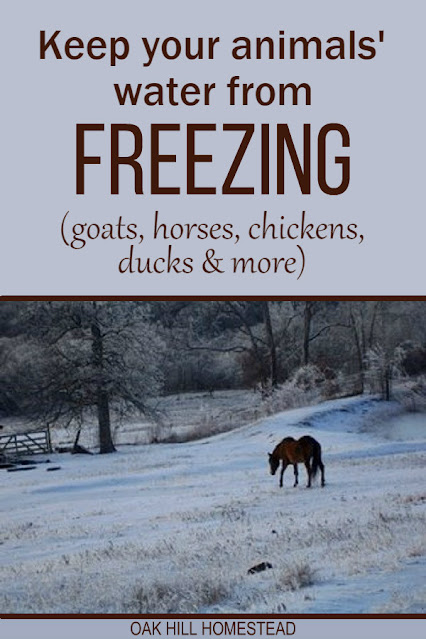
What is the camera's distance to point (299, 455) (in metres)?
10.1

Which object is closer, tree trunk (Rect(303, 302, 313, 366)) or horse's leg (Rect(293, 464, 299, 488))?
tree trunk (Rect(303, 302, 313, 366))

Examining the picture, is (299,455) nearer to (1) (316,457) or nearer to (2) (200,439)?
(1) (316,457)

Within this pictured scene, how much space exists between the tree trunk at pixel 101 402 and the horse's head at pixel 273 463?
1728 millimetres

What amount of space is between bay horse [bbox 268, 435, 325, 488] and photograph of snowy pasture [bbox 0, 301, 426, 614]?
9cm

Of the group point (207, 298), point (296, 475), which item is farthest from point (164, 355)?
point (296, 475)

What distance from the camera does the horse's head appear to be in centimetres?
1021

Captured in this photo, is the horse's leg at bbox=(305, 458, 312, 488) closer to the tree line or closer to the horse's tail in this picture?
the horse's tail

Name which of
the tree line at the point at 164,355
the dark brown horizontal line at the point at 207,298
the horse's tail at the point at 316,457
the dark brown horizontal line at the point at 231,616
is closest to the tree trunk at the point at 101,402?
the tree line at the point at 164,355

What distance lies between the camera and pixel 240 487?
10.2 metres

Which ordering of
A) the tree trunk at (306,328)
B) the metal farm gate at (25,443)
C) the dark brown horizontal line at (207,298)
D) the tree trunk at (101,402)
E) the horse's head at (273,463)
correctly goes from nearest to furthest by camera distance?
1. the dark brown horizontal line at (207,298)
2. the tree trunk at (306,328)
3. the horse's head at (273,463)
4. the metal farm gate at (25,443)
5. the tree trunk at (101,402)

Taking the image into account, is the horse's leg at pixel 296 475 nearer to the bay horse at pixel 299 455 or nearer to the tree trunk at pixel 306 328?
the bay horse at pixel 299 455

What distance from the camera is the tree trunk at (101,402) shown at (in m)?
10.5

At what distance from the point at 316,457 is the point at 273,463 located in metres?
0.46

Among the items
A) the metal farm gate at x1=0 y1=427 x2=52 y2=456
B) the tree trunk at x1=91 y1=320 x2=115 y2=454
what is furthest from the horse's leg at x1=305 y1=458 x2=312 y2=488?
the metal farm gate at x1=0 y1=427 x2=52 y2=456
